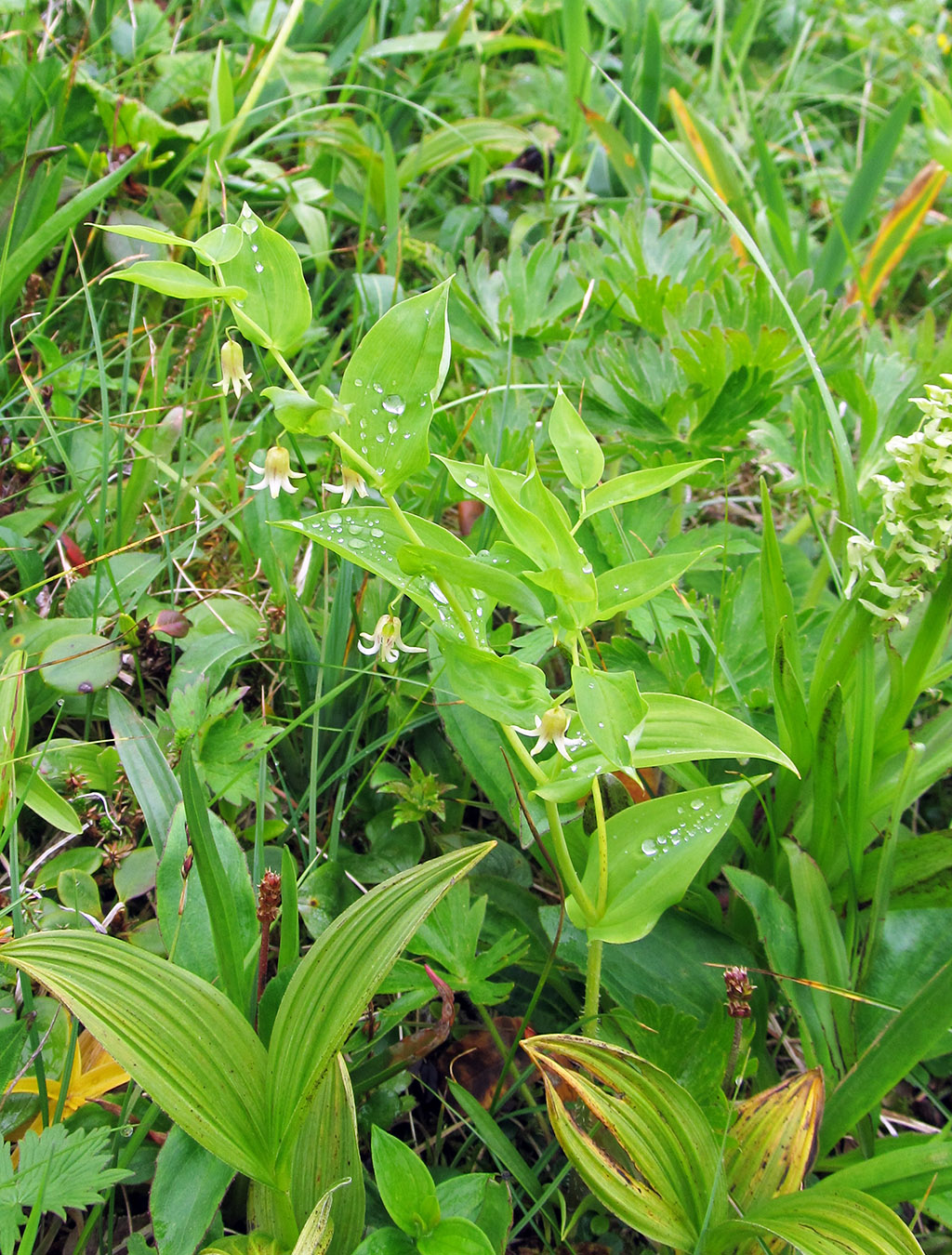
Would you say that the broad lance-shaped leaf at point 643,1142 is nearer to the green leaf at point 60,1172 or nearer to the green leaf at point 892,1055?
the green leaf at point 892,1055

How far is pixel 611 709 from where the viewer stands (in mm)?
855

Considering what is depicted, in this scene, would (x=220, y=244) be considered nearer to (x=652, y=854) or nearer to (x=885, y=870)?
(x=652, y=854)

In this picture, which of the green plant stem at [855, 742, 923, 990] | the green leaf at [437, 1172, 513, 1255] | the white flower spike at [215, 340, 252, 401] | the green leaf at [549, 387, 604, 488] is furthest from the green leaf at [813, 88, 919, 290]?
the green leaf at [437, 1172, 513, 1255]

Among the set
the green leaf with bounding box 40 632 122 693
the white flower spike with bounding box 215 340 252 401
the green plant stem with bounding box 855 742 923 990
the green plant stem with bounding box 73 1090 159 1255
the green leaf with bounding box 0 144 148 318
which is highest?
the white flower spike with bounding box 215 340 252 401

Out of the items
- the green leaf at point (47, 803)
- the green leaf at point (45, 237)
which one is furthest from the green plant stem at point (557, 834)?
the green leaf at point (45, 237)

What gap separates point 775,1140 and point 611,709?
23.4 inches

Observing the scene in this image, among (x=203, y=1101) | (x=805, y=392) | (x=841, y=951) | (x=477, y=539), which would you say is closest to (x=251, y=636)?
(x=477, y=539)

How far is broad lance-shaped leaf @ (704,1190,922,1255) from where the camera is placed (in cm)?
93

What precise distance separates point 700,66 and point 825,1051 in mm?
3356

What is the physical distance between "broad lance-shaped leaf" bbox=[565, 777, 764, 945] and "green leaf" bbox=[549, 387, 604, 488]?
0.38m

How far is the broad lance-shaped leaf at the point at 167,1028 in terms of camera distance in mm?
913

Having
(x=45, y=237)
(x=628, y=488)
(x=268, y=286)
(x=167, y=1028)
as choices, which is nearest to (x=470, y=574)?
(x=628, y=488)

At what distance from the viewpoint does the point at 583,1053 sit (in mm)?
1016

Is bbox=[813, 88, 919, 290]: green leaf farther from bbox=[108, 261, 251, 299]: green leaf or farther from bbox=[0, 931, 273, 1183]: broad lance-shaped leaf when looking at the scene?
bbox=[0, 931, 273, 1183]: broad lance-shaped leaf
